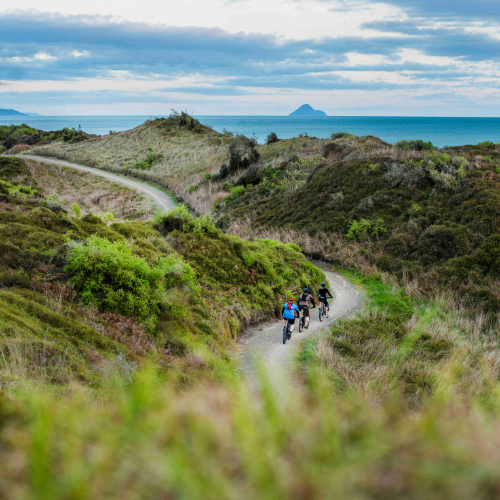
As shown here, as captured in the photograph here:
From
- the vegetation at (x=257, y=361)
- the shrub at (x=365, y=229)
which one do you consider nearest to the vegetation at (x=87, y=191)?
the vegetation at (x=257, y=361)

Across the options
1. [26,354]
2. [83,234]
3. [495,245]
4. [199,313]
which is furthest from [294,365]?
[495,245]

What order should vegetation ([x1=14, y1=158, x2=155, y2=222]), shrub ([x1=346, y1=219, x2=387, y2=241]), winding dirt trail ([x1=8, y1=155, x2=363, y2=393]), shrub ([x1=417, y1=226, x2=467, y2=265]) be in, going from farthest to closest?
1. vegetation ([x1=14, y1=158, x2=155, y2=222])
2. shrub ([x1=346, y1=219, x2=387, y2=241])
3. shrub ([x1=417, y1=226, x2=467, y2=265])
4. winding dirt trail ([x1=8, y1=155, x2=363, y2=393])

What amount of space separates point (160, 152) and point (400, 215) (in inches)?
1620

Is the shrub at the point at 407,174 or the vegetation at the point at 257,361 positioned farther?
the shrub at the point at 407,174

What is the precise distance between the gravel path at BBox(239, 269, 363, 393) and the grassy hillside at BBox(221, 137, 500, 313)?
3.88m

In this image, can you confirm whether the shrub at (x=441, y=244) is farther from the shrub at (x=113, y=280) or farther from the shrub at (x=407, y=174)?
the shrub at (x=113, y=280)

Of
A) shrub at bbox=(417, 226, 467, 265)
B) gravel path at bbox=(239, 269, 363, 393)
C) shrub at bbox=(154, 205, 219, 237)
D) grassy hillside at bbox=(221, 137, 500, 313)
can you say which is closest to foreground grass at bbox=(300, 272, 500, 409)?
gravel path at bbox=(239, 269, 363, 393)

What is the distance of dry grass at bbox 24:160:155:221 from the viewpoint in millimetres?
31531

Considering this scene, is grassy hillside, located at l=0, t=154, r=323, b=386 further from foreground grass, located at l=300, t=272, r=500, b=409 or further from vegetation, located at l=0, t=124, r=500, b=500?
foreground grass, located at l=300, t=272, r=500, b=409

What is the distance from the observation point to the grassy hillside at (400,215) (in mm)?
18203

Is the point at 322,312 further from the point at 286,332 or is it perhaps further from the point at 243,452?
the point at 243,452

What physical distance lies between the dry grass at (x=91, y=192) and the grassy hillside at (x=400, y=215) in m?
7.26

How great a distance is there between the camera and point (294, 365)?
9.87 m

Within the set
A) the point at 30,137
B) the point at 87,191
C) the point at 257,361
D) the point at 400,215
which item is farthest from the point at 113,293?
the point at 30,137
